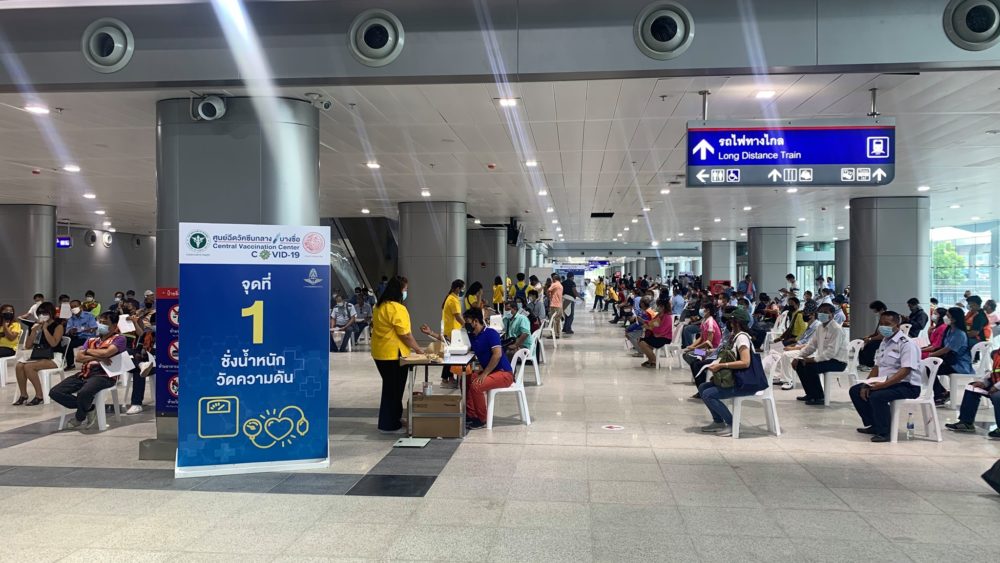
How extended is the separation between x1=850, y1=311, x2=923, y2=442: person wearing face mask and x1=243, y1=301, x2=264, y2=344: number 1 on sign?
20.1ft

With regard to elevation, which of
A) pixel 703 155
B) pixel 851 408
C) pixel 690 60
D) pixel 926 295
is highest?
pixel 690 60

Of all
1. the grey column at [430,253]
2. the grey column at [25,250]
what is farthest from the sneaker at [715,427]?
the grey column at [25,250]

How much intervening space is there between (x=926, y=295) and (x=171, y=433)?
626 inches

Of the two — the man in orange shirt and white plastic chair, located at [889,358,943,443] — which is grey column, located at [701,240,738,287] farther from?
white plastic chair, located at [889,358,943,443]

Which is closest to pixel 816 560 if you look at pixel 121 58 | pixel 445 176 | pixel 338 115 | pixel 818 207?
pixel 121 58

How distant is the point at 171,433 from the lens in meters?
6.57

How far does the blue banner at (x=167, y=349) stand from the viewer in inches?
259

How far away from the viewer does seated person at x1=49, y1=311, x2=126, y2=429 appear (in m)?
7.69

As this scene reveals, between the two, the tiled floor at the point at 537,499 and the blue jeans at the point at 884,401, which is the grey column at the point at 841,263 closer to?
the tiled floor at the point at 537,499

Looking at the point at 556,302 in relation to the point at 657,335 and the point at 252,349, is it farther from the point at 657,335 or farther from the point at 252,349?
the point at 252,349

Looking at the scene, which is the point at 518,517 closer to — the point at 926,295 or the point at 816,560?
the point at 816,560

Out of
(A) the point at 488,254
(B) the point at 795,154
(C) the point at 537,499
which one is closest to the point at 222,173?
(C) the point at 537,499

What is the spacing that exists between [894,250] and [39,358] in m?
16.5

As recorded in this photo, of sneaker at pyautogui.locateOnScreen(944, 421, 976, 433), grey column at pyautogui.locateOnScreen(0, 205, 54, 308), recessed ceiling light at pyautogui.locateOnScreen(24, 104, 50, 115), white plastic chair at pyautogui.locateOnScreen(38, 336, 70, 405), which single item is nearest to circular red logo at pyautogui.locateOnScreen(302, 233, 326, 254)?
recessed ceiling light at pyautogui.locateOnScreen(24, 104, 50, 115)
